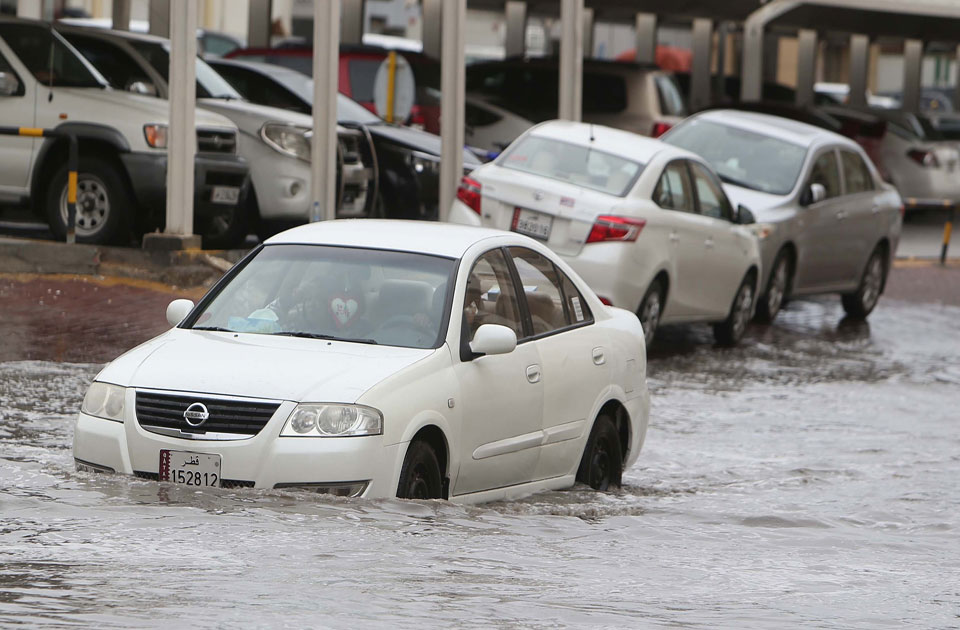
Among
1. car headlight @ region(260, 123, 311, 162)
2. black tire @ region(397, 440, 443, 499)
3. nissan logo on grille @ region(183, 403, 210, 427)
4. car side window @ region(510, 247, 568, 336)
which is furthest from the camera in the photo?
car headlight @ region(260, 123, 311, 162)

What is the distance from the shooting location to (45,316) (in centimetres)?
1341

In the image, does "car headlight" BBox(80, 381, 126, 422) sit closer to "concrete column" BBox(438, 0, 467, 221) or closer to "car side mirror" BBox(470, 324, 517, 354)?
"car side mirror" BBox(470, 324, 517, 354)

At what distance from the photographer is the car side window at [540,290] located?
8.78 m

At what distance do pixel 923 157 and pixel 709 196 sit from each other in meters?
15.8

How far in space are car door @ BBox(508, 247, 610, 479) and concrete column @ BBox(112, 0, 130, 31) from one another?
1435cm

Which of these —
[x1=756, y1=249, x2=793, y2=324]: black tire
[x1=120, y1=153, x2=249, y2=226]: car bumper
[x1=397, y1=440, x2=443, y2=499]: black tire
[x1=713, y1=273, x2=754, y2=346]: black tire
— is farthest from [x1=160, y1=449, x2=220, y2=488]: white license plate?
[x1=756, y1=249, x2=793, y2=324]: black tire

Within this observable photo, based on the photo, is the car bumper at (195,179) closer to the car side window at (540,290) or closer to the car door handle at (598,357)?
the car side window at (540,290)

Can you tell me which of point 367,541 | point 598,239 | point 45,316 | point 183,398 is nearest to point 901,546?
point 367,541

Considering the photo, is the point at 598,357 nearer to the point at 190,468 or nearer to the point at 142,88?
the point at 190,468

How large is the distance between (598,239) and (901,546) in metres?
5.68

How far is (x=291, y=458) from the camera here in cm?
711

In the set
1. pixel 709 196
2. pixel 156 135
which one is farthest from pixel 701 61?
pixel 156 135

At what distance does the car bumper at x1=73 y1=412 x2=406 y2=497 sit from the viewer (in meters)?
7.12

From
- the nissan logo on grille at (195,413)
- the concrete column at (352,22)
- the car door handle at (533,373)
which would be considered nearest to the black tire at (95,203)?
the car door handle at (533,373)
